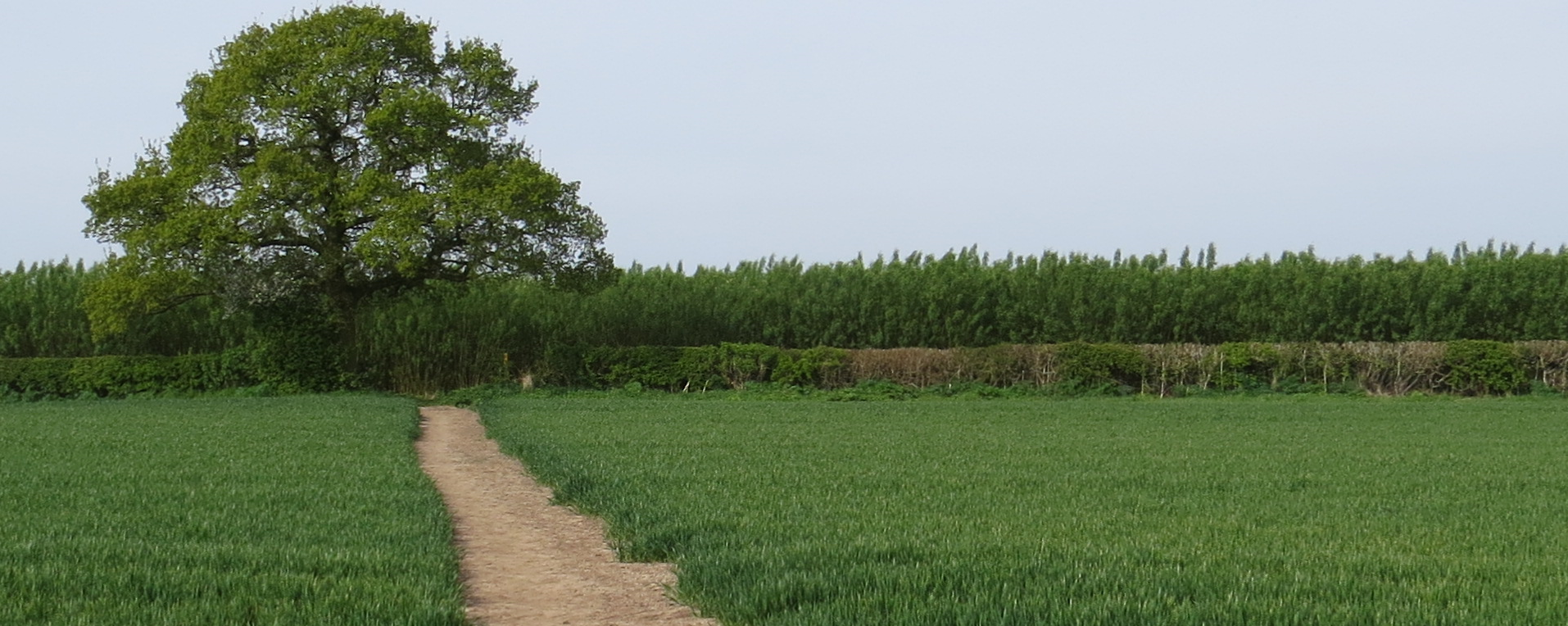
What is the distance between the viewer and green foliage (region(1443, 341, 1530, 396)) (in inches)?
1240

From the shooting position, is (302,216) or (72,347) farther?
(72,347)

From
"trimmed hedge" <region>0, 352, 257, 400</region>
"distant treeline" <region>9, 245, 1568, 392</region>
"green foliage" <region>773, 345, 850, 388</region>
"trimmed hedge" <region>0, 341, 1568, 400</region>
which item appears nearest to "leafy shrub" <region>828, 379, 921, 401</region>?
"trimmed hedge" <region>0, 341, 1568, 400</region>

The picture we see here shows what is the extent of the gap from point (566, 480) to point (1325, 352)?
25534 mm

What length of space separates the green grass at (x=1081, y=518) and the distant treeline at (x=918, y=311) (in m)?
14.8

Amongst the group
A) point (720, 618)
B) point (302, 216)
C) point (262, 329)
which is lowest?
point (720, 618)

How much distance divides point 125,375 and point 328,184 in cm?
749

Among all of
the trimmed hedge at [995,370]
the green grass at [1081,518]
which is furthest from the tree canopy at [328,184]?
the green grass at [1081,518]

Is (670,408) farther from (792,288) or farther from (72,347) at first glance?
(72,347)

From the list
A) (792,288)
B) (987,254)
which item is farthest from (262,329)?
(987,254)

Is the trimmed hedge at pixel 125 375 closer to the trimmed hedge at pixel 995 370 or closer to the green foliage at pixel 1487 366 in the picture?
the trimmed hedge at pixel 995 370

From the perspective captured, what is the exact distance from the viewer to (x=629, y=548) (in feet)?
27.7

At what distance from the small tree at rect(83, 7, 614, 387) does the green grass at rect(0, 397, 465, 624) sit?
11848 mm

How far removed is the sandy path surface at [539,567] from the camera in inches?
268

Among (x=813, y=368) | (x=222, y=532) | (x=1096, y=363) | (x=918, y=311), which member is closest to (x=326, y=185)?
(x=813, y=368)
